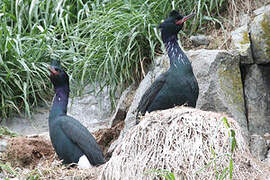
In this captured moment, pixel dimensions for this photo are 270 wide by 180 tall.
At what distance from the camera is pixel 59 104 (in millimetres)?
5805

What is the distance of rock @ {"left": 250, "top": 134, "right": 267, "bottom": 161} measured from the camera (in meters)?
5.54

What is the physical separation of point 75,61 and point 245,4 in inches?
89.2

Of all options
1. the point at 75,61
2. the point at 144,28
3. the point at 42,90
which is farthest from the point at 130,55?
the point at 42,90

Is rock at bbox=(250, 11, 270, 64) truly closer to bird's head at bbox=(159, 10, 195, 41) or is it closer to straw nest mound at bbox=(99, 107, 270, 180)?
bird's head at bbox=(159, 10, 195, 41)

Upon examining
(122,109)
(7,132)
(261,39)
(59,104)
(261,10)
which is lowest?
(7,132)

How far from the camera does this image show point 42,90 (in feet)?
24.1

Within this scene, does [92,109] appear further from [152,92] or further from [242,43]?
[242,43]

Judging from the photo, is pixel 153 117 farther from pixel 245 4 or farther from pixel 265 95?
pixel 245 4

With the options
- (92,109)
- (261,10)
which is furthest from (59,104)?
(261,10)

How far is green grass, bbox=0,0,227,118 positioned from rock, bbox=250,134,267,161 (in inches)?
65.5

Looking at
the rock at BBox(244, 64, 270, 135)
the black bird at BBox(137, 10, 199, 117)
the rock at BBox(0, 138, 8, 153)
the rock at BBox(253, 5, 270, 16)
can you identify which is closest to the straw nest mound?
the black bird at BBox(137, 10, 199, 117)

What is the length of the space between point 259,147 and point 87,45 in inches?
106

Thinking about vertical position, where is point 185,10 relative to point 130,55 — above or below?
above

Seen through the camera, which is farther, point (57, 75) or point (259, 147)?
point (57, 75)
